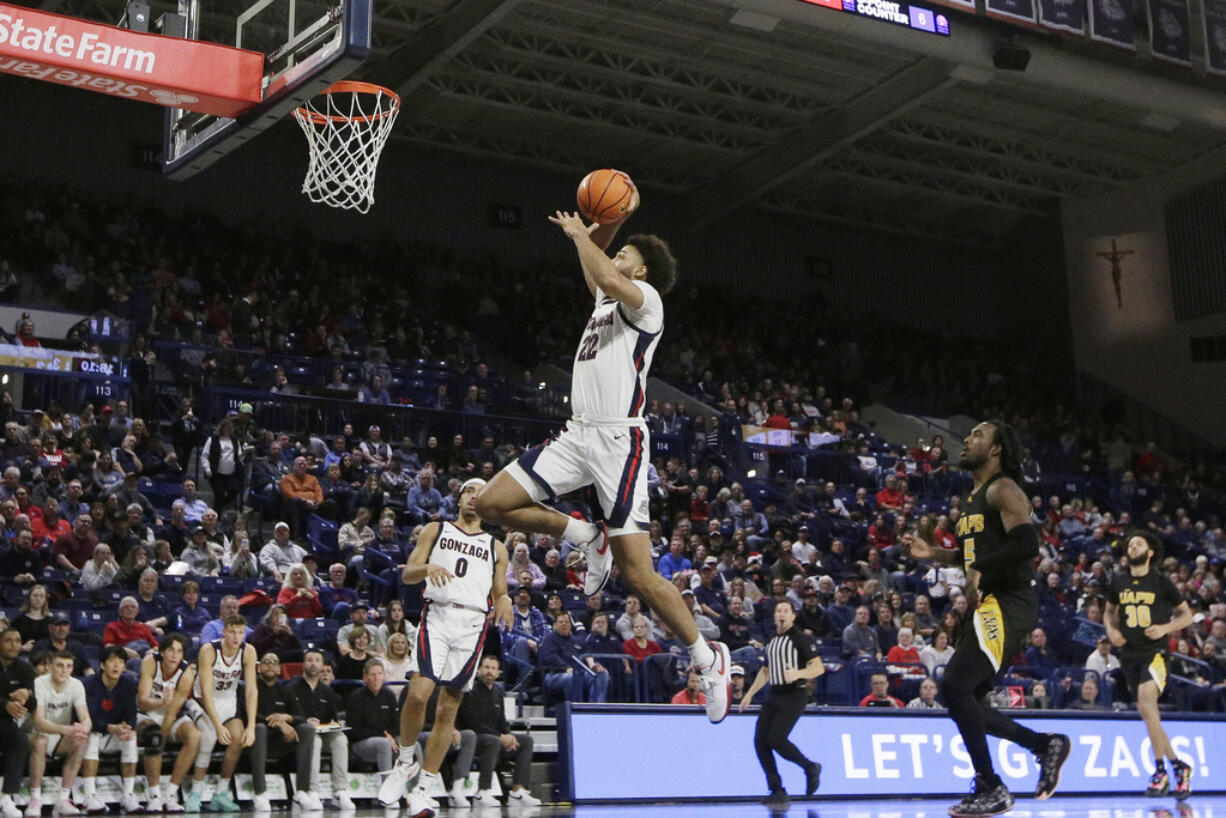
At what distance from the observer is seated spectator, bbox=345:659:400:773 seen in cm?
1184

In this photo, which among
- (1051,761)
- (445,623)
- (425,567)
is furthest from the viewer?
(445,623)

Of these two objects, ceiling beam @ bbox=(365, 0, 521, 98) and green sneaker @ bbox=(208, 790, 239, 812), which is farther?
ceiling beam @ bbox=(365, 0, 521, 98)

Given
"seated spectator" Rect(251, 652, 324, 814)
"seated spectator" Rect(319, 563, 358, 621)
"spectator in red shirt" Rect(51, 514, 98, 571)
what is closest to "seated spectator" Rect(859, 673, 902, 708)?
"seated spectator" Rect(319, 563, 358, 621)

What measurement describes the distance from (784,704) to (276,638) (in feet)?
14.6

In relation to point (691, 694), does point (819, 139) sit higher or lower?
higher

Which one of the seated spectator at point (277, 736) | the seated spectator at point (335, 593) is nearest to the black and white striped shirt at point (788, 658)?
the seated spectator at point (277, 736)

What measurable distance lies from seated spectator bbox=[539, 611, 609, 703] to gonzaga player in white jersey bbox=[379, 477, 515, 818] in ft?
13.8

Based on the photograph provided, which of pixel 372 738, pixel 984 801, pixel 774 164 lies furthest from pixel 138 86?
pixel 774 164

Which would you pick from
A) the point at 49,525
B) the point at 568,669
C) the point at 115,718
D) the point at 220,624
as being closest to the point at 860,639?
the point at 568,669

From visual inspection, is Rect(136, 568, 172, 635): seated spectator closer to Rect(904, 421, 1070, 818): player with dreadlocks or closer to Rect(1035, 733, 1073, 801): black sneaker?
Rect(904, 421, 1070, 818): player with dreadlocks

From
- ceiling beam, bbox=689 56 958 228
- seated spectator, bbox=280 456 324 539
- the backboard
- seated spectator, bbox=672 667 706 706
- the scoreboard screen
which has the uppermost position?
ceiling beam, bbox=689 56 958 228

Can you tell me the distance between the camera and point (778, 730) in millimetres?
11375

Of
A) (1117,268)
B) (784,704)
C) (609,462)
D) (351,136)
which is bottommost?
(784,704)

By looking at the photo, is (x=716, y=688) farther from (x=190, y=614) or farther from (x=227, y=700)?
(x=190, y=614)
